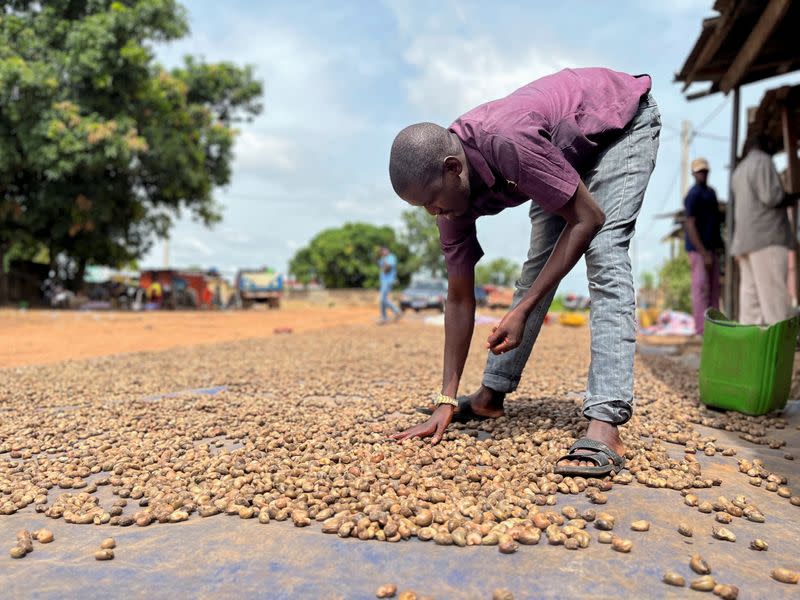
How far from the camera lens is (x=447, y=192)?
1.99 metres

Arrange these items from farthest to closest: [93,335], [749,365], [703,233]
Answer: [93,335] → [703,233] → [749,365]

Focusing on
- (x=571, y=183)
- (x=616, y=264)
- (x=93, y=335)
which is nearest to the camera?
(x=571, y=183)

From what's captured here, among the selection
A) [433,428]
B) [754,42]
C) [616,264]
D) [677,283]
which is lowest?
[433,428]

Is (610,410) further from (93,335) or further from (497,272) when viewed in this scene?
(497,272)

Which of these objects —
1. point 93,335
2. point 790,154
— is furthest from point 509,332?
point 93,335

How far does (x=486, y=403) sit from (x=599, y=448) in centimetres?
72

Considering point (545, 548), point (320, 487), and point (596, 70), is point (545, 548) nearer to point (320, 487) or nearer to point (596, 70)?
point (320, 487)

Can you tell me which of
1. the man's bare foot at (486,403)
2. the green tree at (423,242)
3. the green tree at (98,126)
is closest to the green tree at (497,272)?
the green tree at (423,242)

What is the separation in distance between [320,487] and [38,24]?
16267mm

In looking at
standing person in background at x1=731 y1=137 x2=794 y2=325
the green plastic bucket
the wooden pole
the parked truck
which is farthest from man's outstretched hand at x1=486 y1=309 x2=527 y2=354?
the parked truck

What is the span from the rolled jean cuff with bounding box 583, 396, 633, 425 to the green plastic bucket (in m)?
1.22

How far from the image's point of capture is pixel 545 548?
1481 mm

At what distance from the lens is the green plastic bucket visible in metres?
2.91

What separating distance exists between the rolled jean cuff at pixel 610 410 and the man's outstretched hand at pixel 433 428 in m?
0.54
